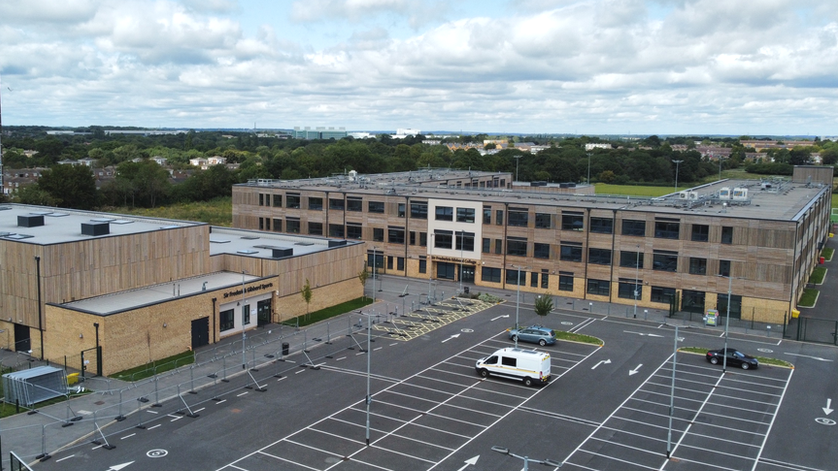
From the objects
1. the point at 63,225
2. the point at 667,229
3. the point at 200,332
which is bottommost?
the point at 200,332

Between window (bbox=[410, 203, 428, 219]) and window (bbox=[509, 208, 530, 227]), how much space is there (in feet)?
33.7

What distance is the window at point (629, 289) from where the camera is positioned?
214ft

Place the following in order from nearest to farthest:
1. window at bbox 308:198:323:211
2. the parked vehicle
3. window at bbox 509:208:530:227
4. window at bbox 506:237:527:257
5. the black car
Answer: the black car, the parked vehicle, window at bbox 509:208:530:227, window at bbox 506:237:527:257, window at bbox 308:198:323:211

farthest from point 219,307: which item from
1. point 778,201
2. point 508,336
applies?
point 778,201

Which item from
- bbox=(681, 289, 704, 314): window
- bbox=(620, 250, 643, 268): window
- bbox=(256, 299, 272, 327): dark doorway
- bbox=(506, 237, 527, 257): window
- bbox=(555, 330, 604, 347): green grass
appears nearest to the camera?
Answer: bbox=(555, 330, 604, 347): green grass

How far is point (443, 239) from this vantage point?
76312mm

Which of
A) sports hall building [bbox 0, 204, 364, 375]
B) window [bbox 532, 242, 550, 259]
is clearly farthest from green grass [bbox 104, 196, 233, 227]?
window [bbox 532, 242, 550, 259]

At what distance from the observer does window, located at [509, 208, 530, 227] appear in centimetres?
7138

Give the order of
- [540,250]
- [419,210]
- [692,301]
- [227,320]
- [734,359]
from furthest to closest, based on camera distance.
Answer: [419,210] → [540,250] → [692,301] → [227,320] → [734,359]

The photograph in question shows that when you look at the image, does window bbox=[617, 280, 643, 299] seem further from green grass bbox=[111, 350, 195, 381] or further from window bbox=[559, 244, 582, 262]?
green grass bbox=[111, 350, 195, 381]

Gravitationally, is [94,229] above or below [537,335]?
above

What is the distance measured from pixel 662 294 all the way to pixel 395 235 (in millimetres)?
30368

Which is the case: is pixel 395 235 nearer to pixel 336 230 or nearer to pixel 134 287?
pixel 336 230

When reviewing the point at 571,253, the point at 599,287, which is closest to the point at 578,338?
the point at 599,287
